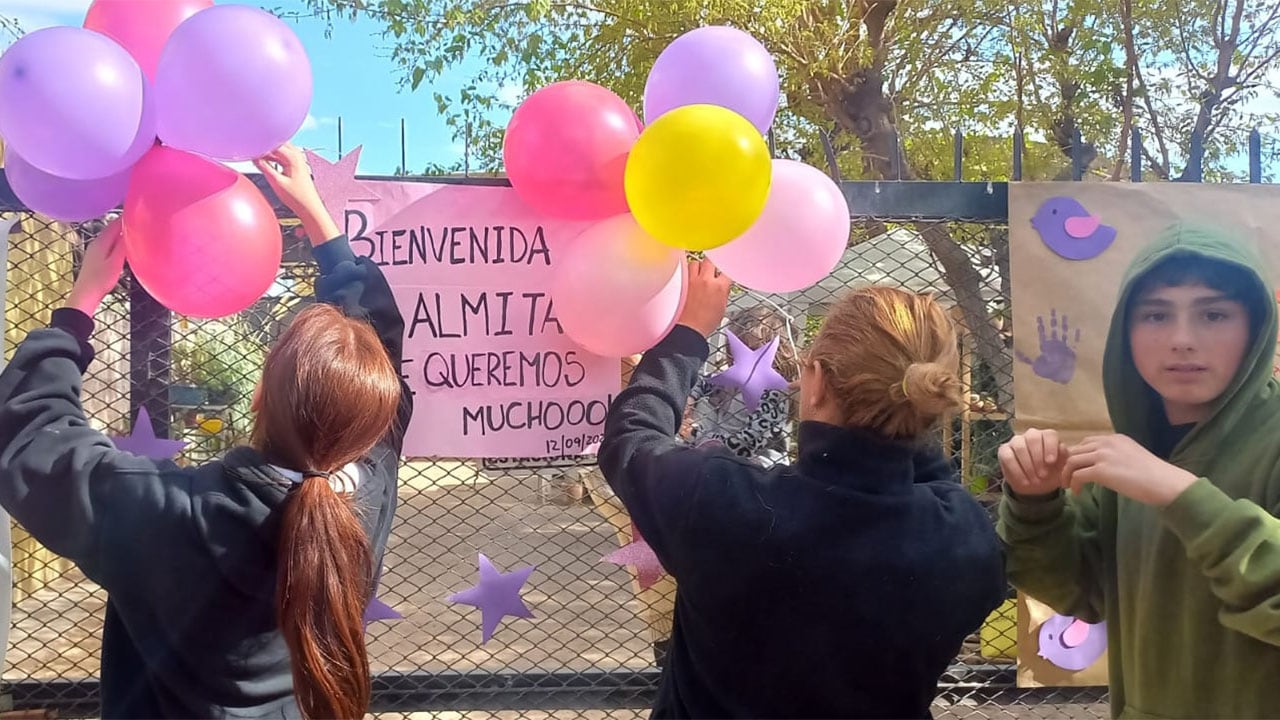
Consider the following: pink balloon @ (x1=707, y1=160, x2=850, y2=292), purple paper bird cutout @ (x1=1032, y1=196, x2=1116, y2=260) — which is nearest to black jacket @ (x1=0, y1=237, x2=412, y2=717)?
pink balloon @ (x1=707, y1=160, x2=850, y2=292)

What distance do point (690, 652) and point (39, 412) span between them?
1244 millimetres

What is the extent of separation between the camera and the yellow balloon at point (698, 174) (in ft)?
5.90

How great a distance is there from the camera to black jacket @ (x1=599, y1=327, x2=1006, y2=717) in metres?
1.42

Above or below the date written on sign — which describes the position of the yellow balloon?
above

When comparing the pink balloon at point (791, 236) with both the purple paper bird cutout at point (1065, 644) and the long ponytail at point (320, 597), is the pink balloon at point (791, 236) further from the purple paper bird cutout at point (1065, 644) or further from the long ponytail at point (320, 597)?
the purple paper bird cutout at point (1065, 644)

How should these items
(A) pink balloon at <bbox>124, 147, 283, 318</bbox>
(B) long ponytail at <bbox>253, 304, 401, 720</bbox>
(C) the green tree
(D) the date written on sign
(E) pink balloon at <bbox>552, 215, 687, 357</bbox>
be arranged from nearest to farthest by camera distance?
(B) long ponytail at <bbox>253, 304, 401, 720</bbox> → (A) pink balloon at <bbox>124, 147, 283, 318</bbox> → (E) pink balloon at <bbox>552, 215, 687, 357</bbox> → (D) the date written on sign → (C) the green tree

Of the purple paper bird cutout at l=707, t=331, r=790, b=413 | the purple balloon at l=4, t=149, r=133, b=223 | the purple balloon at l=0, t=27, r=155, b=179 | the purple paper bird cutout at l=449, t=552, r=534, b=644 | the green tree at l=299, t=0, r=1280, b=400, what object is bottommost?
the purple paper bird cutout at l=449, t=552, r=534, b=644

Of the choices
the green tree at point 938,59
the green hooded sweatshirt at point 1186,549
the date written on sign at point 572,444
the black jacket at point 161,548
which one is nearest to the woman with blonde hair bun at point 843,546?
the green hooded sweatshirt at point 1186,549

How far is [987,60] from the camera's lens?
9.18 metres

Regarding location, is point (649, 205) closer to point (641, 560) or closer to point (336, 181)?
point (336, 181)

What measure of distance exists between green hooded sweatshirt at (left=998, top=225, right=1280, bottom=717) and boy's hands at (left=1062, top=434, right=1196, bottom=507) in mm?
25

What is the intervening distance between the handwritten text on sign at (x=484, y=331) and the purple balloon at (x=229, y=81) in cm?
52

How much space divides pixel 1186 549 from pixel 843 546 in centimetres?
55

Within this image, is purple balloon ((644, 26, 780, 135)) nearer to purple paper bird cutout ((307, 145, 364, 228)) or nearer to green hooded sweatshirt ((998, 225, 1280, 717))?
purple paper bird cutout ((307, 145, 364, 228))
